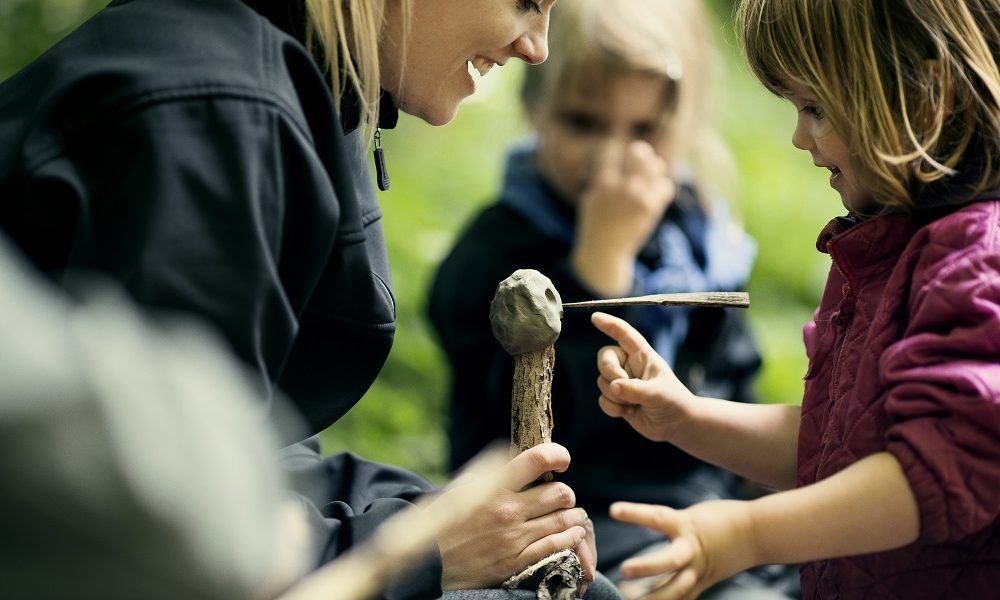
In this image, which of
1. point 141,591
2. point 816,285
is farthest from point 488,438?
point 816,285

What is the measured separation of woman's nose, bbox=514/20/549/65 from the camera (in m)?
1.46

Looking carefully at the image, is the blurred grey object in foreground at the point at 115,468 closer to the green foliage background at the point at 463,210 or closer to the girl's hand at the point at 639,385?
the girl's hand at the point at 639,385

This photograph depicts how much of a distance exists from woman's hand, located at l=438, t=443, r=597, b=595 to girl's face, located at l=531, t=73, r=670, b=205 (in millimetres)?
1294

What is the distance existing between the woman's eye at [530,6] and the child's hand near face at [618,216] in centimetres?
92

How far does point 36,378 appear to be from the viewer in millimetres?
594

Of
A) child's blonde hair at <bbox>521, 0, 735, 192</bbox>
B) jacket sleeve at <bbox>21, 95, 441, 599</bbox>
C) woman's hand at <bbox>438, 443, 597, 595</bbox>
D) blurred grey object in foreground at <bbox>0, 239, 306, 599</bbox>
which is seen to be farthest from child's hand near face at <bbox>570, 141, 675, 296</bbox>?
blurred grey object in foreground at <bbox>0, 239, 306, 599</bbox>

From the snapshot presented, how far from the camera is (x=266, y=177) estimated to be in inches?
41.4

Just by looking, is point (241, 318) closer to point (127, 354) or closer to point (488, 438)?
point (127, 354)

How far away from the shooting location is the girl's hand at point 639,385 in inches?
58.5

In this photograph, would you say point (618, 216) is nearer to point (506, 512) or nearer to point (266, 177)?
point (506, 512)

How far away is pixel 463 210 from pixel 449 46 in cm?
328

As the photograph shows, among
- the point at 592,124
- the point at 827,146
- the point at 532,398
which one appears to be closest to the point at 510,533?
the point at 532,398

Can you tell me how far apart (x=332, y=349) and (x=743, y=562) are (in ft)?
1.91

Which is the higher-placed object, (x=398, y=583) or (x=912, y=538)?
(x=912, y=538)
